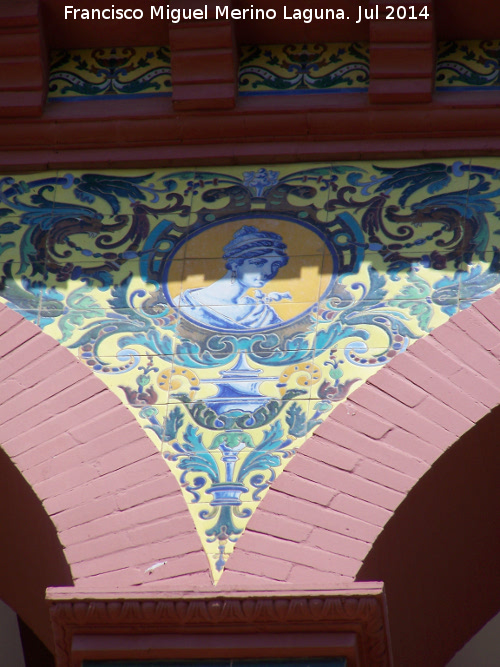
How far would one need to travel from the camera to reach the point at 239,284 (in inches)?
206

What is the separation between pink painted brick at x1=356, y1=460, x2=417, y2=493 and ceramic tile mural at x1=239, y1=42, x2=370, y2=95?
1911 mm

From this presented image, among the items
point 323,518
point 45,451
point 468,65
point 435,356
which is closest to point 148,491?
point 45,451

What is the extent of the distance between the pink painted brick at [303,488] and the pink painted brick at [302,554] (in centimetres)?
18

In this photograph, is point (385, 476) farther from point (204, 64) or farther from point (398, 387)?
point (204, 64)

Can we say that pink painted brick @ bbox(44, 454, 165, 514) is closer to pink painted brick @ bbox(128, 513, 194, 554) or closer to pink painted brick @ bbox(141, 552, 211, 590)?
pink painted brick @ bbox(128, 513, 194, 554)

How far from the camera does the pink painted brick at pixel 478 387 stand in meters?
4.60

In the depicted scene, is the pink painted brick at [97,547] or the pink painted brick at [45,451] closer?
the pink painted brick at [97,547]

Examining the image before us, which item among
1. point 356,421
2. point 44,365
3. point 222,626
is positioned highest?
point 44,365

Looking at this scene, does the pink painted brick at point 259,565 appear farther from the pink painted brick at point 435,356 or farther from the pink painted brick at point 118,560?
the pink painted brick at point 435,356

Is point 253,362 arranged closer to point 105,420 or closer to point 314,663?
point 105,420

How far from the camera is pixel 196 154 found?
5.62m

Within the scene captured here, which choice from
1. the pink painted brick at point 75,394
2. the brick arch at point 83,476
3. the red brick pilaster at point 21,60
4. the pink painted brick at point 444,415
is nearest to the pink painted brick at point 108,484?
the brick arch at point 83,476

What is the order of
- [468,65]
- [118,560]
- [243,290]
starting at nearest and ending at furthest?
[118,560], [243,290], [468,65]

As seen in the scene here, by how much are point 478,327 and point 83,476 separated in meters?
1.52
